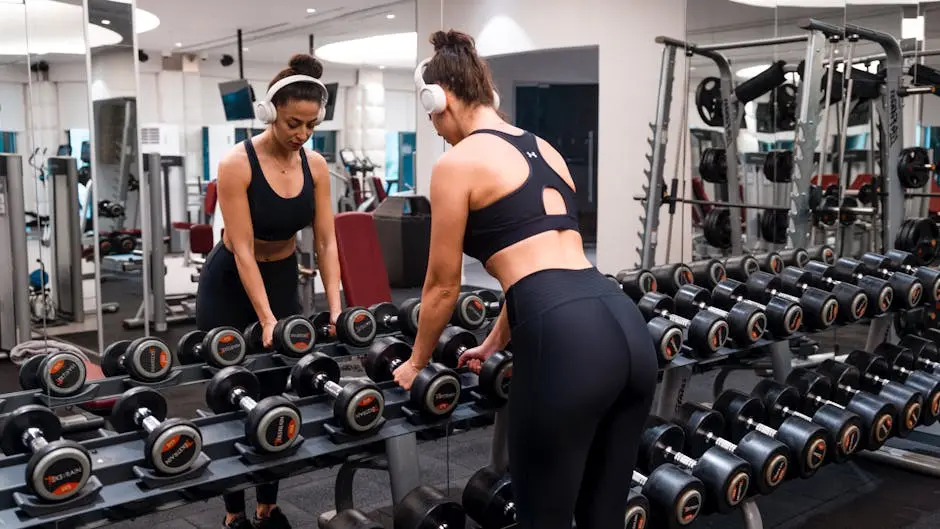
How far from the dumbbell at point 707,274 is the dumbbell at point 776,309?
0.97 feet

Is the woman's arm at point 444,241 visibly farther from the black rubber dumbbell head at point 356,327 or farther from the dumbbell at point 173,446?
the black rubber dumbbell head at point 356,327

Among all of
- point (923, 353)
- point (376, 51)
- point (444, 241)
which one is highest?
point (376, 51)

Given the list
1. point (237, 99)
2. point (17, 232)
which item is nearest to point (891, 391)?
point (17, 232)

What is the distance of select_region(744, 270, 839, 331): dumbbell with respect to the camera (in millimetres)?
2632

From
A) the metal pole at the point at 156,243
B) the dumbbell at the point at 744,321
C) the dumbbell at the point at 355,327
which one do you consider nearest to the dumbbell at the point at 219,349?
the dumbbell at the point at 355,327

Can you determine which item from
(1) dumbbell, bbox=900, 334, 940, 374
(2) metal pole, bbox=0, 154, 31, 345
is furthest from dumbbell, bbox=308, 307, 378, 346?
(2) metal pole, bbox=0, 154, 31, 345

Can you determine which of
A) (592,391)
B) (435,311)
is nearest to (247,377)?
(435,311)

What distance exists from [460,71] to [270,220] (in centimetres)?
100

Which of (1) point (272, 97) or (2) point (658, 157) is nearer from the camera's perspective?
(1) point (272, 97)

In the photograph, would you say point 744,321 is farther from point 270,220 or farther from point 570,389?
point 270,220

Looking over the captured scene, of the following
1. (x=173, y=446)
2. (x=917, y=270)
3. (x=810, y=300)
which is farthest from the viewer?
(x=917, y=270)

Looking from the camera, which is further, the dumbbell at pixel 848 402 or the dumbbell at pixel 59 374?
the dumbbell at pixel 848 402

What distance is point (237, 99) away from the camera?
654 centimetres

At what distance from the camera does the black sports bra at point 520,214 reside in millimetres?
1442
